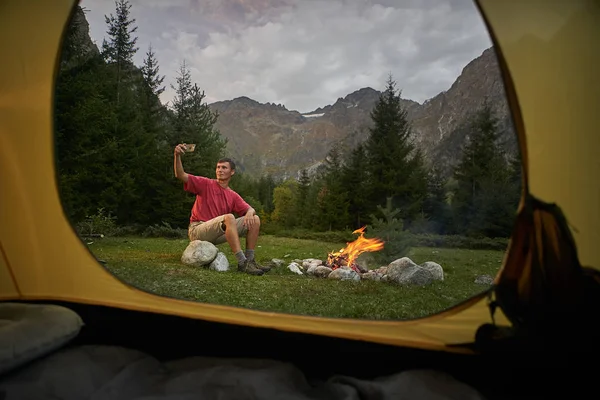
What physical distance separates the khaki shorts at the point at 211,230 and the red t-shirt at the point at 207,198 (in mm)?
24

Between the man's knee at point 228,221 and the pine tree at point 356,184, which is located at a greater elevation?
the pine tree at point 356,184

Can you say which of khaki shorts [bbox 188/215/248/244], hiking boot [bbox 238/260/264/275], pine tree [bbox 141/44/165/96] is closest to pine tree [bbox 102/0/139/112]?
pine tree [bbox 141/44/165/96]

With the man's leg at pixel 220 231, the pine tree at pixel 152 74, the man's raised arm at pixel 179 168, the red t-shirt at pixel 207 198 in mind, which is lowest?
the man's leg at pixel 220 231

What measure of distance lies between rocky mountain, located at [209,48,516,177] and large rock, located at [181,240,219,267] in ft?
1.36

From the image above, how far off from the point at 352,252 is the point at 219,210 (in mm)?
680

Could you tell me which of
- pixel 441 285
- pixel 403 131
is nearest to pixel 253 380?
pixel 441 285

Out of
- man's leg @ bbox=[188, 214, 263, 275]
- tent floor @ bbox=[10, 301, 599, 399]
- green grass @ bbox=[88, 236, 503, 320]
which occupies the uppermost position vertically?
man's leg @ bbox=[188, 214, 263, 275]

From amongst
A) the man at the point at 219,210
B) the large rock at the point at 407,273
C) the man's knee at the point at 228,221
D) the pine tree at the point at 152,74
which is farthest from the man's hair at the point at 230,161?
the large rock at the point at 407,273

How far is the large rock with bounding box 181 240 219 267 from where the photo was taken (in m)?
2.20

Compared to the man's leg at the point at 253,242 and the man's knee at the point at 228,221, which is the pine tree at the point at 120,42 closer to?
the man's knee at the point at 228,221

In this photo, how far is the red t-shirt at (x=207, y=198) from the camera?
2258mm

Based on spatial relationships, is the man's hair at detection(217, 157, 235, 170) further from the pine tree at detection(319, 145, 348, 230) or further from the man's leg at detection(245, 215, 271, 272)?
the pine tree at detection(319, 145, 348, 230)

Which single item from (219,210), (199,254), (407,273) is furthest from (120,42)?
(407,273)

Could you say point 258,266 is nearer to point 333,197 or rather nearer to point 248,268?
point 248,268
